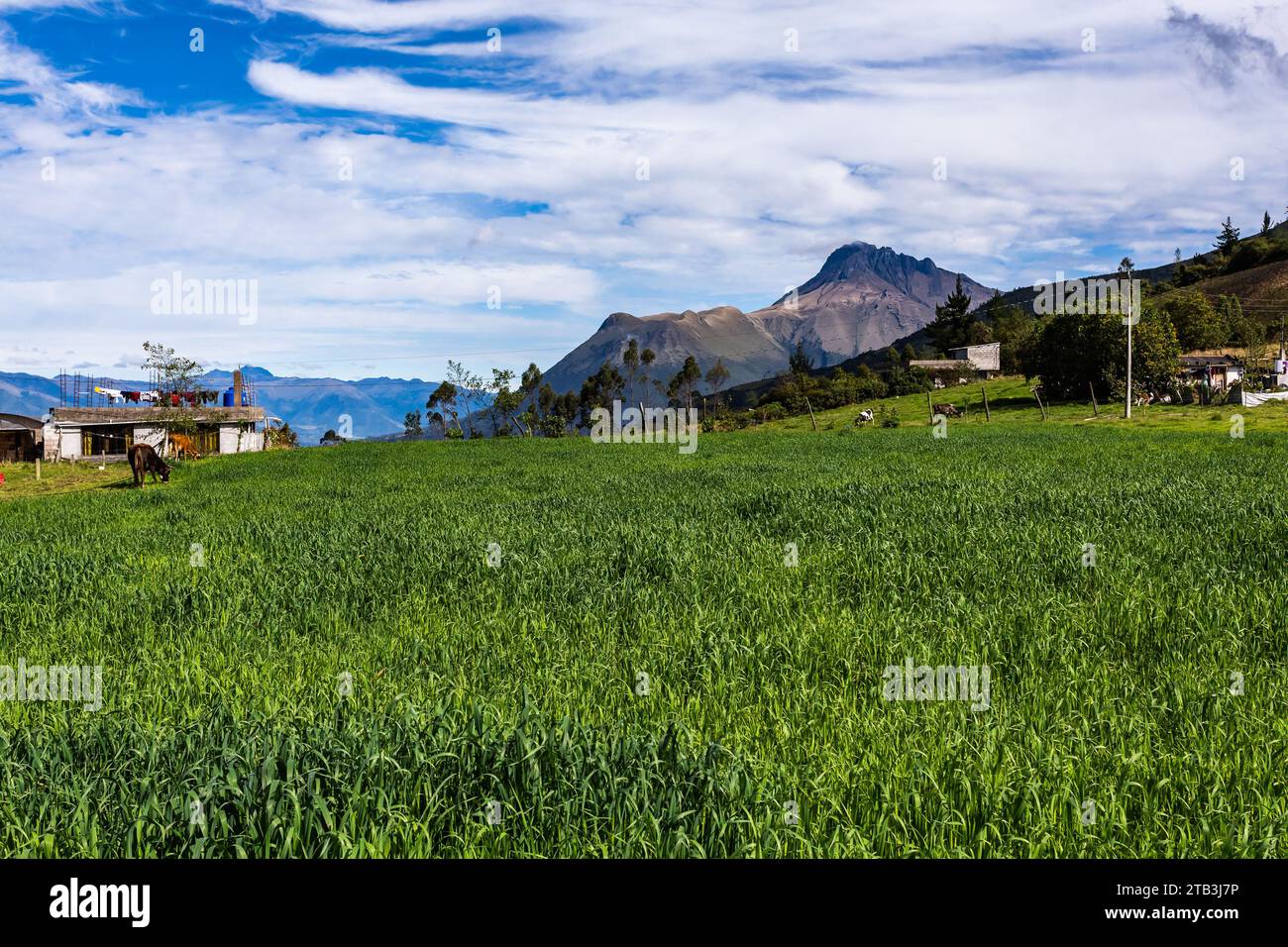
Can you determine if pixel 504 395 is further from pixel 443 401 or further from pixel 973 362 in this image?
pixel 973 362

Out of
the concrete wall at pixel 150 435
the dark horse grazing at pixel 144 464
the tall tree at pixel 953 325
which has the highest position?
the tall tree at pixel 953 325

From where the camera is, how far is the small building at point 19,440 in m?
61.7

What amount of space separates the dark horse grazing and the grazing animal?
2551 cm

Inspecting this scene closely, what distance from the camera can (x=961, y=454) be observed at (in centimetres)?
2716

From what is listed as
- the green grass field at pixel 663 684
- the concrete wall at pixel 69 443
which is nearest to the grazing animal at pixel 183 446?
the concrete wall at pixel 69 443

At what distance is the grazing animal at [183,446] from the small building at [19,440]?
16.0 meters

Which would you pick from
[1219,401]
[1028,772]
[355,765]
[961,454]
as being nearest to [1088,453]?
[961,454]

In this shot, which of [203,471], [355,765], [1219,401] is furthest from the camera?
[1219,401]

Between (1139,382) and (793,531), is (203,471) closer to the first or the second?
(793,531)

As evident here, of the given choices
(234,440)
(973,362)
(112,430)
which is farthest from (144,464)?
(973,362)

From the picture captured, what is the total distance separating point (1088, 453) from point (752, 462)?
1052 centimetres

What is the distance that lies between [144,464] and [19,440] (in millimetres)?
47259

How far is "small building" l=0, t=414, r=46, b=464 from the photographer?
61.7m

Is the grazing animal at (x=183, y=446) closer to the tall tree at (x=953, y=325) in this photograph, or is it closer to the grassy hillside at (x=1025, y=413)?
the grassy hillside at (x=1025, y=413)
